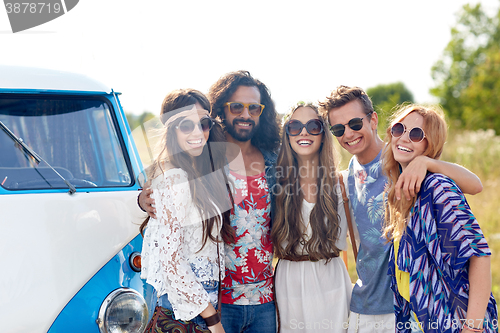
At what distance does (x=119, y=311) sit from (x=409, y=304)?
5.08 feet

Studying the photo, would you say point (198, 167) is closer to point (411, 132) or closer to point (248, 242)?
point (248, 242)

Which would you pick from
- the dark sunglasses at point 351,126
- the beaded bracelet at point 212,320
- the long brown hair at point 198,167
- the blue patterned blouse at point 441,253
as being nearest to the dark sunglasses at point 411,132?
the blue patterned blouse at point 441,253

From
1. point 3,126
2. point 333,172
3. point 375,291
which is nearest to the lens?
point 3,126

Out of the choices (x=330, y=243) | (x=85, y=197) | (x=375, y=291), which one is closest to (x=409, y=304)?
(x=375, y=291)

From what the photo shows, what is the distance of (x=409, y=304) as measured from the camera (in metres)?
2.17

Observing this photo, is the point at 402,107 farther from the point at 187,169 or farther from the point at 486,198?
the point at 486,198

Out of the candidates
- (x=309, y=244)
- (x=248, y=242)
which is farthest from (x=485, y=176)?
(x=248, y=242)

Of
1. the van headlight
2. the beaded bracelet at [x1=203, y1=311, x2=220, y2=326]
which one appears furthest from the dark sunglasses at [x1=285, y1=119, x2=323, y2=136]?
the van headlight

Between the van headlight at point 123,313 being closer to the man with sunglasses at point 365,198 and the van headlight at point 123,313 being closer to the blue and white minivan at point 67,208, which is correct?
the blue and white minivan at point 67,208

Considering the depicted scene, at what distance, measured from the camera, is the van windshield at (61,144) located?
7.84 ft

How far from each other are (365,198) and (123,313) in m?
Answer: 1.60

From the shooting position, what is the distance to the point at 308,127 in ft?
8.96

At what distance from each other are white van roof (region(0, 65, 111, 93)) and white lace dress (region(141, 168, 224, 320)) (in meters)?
0.98

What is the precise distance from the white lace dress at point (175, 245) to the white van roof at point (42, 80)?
981mm
